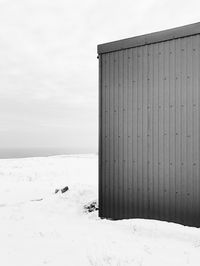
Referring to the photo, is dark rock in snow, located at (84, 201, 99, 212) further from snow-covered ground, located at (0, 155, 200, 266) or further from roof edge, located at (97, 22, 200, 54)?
roof edge, located at (97, 22, 200, 54)

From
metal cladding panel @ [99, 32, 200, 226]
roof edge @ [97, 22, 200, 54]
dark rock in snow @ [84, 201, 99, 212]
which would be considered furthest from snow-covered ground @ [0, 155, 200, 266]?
roof edge @ [97, 22, 200, 54]

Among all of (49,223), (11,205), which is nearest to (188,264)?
(49,223)

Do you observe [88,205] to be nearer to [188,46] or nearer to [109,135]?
[109,135]

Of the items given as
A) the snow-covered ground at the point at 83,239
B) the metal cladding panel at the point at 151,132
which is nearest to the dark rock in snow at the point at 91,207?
the snow-covered ground at the point at 83,239

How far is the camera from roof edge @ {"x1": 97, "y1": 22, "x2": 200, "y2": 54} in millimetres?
6797

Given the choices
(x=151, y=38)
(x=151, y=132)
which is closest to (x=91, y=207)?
(x=151, y=132)

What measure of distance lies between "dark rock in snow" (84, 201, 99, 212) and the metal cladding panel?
32.8 inches

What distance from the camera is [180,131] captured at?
22.6 feet

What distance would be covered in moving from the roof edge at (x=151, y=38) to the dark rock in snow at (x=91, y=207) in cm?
432

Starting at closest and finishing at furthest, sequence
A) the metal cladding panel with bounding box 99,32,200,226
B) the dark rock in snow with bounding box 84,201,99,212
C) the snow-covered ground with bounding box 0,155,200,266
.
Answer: the snow-covered ground with bounding box 0,155,200,266 → the metal cladding panel with bounding box 99,32,200,226 → the dark rock in snow with bounding box 84,201,99,212

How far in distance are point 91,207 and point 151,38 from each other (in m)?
4.91

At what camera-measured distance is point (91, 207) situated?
8.96 metres

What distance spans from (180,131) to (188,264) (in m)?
2.95

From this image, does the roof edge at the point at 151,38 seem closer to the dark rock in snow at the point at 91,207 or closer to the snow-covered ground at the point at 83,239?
the snow-covered ground at the point at 83,239
